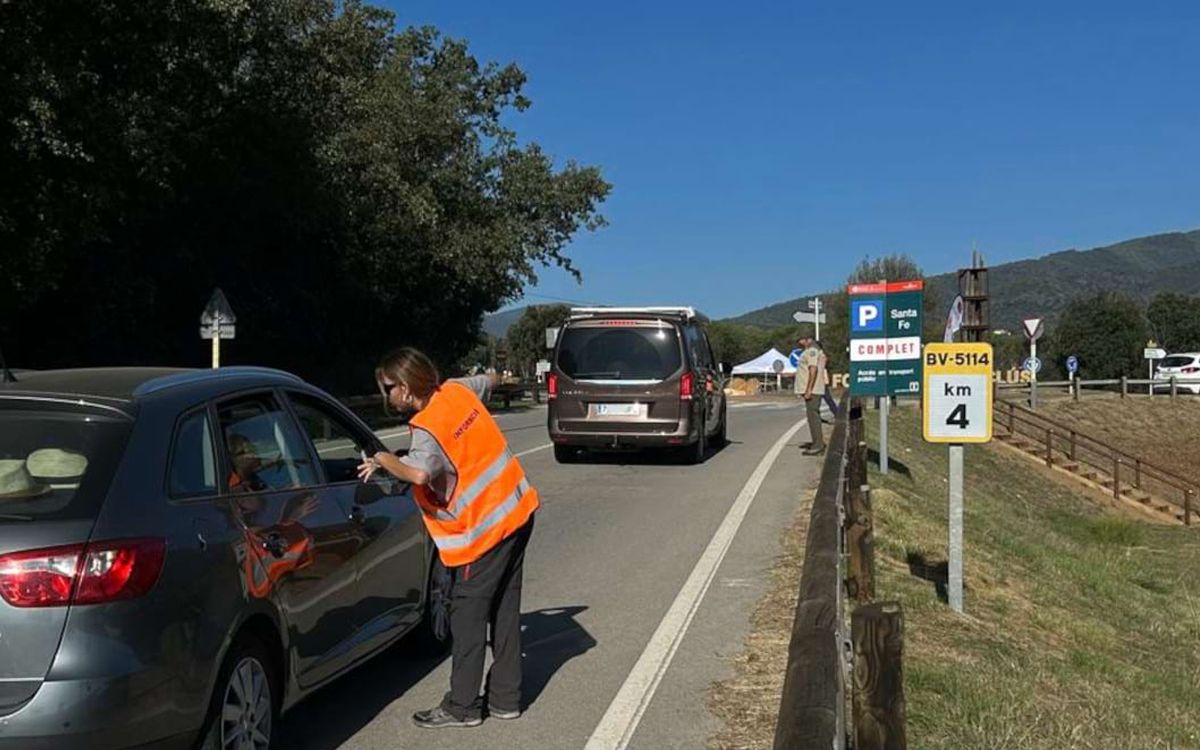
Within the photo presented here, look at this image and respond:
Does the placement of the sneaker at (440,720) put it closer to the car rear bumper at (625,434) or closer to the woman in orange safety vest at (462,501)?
the woman in orange safety vest at (462,501)

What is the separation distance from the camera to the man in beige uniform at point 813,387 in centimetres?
1745

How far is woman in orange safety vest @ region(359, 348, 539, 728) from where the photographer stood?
196 inches

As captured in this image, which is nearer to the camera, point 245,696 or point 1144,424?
point 245,696

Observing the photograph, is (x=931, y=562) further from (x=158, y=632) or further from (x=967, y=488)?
(x=967, y=488)

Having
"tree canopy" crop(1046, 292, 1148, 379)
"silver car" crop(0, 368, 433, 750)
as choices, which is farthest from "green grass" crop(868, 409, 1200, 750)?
"tree canopy" crop(1046, 292, 1148, 379)

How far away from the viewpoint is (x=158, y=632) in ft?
11.7

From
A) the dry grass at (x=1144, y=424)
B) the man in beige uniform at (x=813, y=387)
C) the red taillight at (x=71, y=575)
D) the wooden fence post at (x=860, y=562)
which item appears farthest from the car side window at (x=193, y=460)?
the dry grass at (x=1144, y=424)

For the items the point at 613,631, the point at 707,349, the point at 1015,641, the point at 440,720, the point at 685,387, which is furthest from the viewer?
the point at 707,349

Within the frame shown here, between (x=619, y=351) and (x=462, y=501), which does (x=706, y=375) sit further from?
(x=462, y=501)

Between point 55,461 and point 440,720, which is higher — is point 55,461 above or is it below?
above

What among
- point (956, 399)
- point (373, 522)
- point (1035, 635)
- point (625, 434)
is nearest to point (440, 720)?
point (373, 522)

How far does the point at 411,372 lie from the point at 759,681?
2.37 m

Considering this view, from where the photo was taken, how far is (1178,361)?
59000 mm

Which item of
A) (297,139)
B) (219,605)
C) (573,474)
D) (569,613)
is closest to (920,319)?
(573,474)
